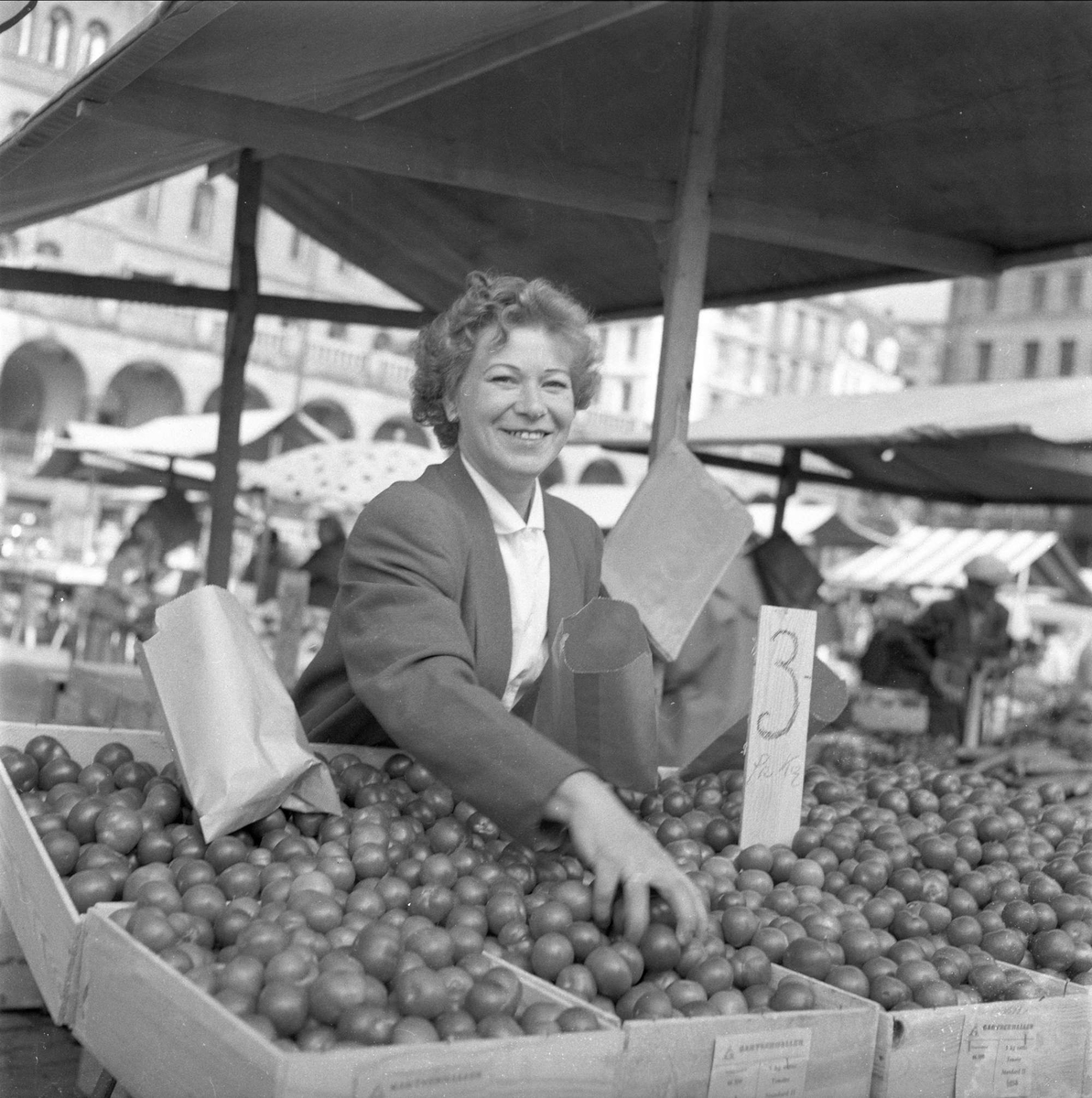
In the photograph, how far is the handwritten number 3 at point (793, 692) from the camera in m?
2.10

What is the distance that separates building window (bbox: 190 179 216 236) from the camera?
36.2 metres

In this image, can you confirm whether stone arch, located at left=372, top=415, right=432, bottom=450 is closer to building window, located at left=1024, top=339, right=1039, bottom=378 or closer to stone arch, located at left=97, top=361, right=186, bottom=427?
stone arch, located at left=97, top=361, right=186, bottom=427

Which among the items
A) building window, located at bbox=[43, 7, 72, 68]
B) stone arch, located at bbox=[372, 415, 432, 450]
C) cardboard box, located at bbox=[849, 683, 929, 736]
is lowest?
cardboard box, located at bbox=[849, 683, 929, 736]

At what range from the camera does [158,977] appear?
1.38 m

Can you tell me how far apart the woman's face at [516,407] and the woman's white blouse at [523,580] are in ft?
0.12

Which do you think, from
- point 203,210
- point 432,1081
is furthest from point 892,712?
point 203,210

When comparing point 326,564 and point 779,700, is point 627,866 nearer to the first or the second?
point 779,700

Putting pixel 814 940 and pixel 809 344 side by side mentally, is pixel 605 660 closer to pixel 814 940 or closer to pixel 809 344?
pixel 814 940

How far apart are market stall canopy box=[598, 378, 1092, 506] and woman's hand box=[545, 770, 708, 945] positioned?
13.0ft

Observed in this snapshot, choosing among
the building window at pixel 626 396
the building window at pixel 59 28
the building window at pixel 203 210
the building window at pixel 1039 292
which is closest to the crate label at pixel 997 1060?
the building window at pixel 59 28

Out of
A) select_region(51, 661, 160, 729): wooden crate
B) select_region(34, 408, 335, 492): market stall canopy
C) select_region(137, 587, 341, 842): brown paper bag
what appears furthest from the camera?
select_region(34, 408, 335, 492): market stall canopy

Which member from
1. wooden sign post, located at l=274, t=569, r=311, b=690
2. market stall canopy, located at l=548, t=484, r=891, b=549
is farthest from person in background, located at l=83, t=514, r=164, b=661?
market stall canopy, located at l=548, t=484, r=891, b=549

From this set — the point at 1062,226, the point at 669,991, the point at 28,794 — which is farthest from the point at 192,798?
the point at 1062,226

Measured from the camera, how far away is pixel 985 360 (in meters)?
42.8
